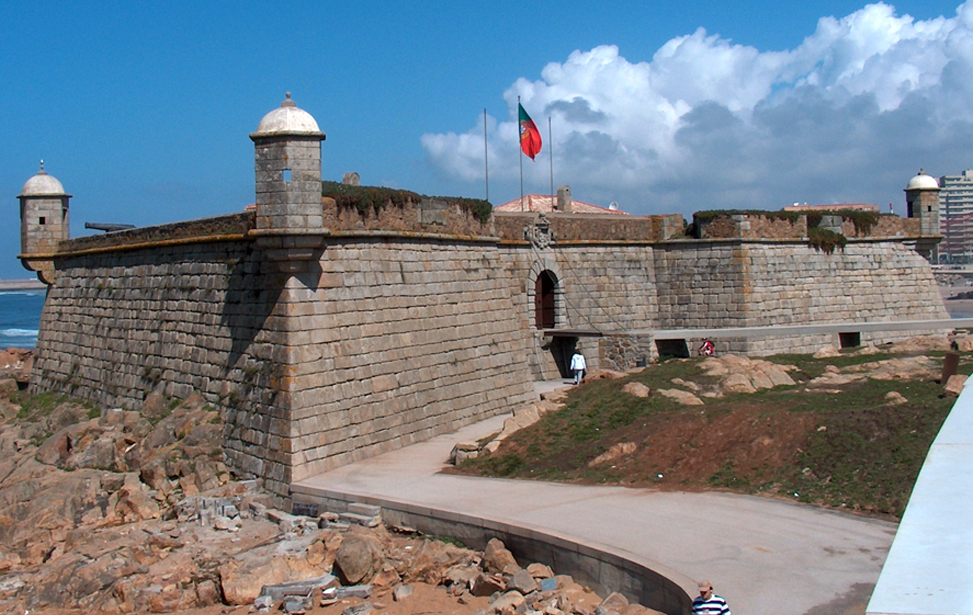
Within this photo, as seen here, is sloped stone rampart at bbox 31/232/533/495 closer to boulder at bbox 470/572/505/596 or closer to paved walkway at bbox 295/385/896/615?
paved walkway at bbox 295/385/896/615

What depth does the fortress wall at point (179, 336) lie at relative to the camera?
14.6 metres

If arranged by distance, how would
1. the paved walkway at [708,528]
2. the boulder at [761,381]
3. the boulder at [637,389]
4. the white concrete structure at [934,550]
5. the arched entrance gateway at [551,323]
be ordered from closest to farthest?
the white concrete structure at [934,550], the paved walkway at [708,528], the boulder at [637,389], the boulder at [761,381], the arched entrance gateway at [551,323]

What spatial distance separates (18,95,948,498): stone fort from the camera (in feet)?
47.2

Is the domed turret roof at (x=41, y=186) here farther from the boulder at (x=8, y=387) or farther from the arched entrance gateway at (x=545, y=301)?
the arched entrance gateway at (x=545, y=301)

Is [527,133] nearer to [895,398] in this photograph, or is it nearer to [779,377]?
[779,377]

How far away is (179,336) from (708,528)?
445 inches

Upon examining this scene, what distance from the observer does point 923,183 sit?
89.4ft

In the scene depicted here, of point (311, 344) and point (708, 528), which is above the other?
point (311, 344)

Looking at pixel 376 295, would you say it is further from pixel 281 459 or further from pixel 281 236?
pixel 281 459

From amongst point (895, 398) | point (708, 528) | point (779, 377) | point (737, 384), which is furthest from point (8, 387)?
point (895, 398)

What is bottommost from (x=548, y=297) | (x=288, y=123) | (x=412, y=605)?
(x=412, y=605)

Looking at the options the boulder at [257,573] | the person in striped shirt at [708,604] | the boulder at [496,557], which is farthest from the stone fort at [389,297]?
the person in striped shirt at [708,604]

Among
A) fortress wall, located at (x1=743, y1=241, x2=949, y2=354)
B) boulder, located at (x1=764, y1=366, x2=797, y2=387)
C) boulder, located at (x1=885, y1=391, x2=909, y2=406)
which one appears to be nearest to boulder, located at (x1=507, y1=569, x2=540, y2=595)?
boulder, located at (x1=885, y1=391, x2=909, y2=406)

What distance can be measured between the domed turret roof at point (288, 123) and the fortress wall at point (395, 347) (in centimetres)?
195
